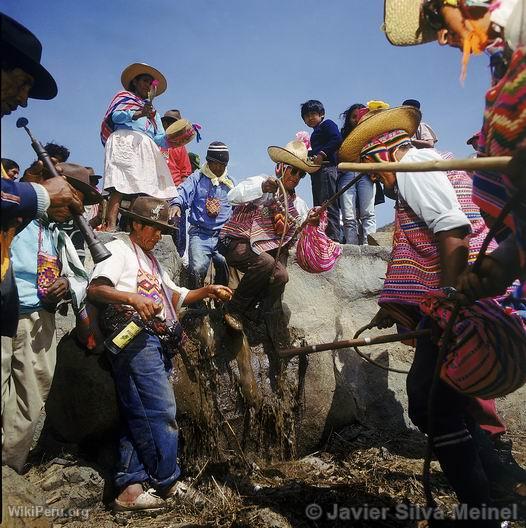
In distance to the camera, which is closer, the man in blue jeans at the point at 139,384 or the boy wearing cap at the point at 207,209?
the man in blue jeans at the point at 139,384

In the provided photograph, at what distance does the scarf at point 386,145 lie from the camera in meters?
3.14

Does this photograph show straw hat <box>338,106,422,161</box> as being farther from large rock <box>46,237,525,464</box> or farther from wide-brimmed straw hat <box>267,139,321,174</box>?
large rock <box>46,237,525,464</box>

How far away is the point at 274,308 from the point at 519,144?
3.70m

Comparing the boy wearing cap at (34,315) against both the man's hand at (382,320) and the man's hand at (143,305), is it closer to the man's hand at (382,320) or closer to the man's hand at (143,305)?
the man's hand at (143,305)

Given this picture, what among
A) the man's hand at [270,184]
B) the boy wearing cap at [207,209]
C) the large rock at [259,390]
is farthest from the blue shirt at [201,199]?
the man's hand at [270,184]

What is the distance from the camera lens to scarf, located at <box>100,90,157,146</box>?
18.2 feet

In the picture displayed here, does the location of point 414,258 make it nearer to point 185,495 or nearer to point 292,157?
point 292,157

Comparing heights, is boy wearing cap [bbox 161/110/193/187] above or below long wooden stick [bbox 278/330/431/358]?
above

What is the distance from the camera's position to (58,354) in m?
4.22

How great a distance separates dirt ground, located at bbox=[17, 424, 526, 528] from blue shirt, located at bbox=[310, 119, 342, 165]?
393 cm

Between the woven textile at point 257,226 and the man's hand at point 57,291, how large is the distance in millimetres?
1942

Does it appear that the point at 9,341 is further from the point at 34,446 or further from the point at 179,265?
the point at 179,265

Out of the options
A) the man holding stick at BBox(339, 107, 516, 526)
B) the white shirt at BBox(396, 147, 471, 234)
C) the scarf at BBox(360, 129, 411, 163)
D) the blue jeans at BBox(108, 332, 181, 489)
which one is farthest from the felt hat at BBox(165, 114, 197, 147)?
the white shirt at BBox(396, 147, 471, 234)

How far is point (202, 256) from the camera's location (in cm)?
582
